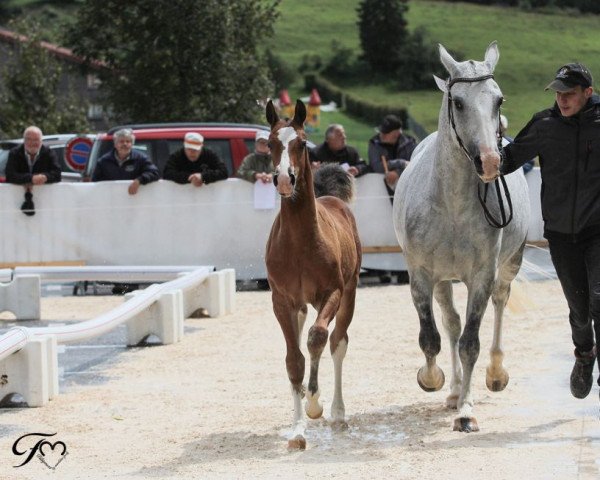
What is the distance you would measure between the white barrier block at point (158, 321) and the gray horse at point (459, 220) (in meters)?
4.25

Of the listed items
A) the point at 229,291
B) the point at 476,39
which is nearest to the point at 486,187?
the point at 229,291

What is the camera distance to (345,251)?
953 cm

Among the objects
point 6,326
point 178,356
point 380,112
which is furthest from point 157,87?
point 380,112

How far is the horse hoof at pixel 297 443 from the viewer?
27.4 feet

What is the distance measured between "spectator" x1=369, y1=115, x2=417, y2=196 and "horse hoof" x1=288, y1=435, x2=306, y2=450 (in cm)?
1041

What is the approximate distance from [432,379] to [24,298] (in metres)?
7.48

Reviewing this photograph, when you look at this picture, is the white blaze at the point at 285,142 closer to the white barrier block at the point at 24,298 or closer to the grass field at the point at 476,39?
the white barrier block at the point at 24,298

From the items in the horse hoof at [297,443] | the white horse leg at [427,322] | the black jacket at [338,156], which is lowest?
the black jacket at [338,156]

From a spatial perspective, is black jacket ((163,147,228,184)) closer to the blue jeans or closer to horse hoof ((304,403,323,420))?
horse hoof ((304,403,323,420))

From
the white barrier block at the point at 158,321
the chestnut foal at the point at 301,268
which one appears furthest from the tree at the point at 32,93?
the chestnut foal at the point at 301,268

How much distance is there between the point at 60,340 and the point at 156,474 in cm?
352

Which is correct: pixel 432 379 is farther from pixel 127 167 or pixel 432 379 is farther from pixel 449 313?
pixel 127 167

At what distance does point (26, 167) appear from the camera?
18.8 metres

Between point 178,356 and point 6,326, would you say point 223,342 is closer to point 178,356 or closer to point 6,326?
point 178,356
